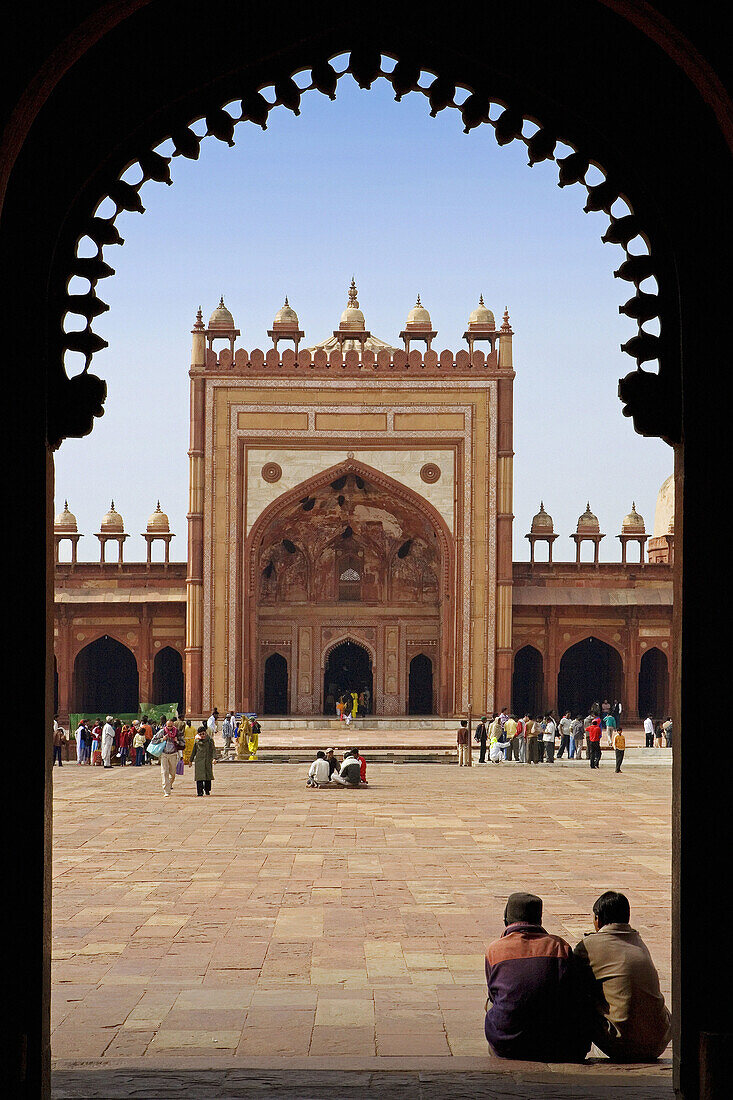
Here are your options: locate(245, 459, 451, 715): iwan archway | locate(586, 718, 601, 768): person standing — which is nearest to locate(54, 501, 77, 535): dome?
locate(245, 459, 451, 715): iwan archway

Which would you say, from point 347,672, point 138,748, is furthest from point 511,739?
point 347,672

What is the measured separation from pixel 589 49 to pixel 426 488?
25623mm

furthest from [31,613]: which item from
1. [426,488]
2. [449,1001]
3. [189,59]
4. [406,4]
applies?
[426,488]

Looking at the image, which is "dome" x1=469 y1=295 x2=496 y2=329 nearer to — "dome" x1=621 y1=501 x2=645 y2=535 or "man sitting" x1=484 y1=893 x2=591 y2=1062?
"dome" x1=621 y1=501 x2=645 y2=535

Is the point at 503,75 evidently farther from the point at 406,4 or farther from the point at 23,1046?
the point at 23,1046

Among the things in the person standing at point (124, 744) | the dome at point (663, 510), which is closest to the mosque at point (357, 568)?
the dome at point (663, 510)

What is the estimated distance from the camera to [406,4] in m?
3.40

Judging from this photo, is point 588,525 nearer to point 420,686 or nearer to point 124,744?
point 420,686

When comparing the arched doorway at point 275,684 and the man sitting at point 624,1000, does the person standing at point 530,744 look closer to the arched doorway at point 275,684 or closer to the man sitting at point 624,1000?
the arched doorway at point 275,684

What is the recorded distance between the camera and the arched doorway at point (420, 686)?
3072 cm

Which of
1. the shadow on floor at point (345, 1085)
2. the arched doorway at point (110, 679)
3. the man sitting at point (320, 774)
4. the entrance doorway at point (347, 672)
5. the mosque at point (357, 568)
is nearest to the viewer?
the shadow on floor at point (345, 1085)

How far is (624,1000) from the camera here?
14.2 ft

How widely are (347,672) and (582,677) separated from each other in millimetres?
6278

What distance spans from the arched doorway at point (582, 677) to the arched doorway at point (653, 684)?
1.00 m
